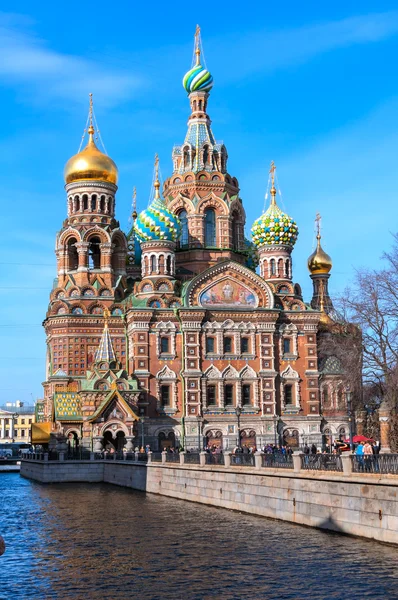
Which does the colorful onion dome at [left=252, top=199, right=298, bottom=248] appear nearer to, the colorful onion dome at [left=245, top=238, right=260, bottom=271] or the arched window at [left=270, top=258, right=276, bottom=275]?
the arched window at [left=270, top=258, right=276, bottom=275]

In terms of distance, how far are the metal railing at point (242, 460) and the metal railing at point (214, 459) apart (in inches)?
57.8

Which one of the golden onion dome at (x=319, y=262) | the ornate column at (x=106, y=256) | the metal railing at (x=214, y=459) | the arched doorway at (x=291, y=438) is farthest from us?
the golden onion dome at (x=319, y=262)

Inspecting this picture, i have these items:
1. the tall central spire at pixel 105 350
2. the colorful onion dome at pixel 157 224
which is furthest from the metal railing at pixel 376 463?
the colorful onion dome at pixel 157 224

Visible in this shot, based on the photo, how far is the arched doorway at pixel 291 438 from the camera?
52.6 m

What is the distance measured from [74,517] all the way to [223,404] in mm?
23577

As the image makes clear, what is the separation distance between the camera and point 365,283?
33094 millimetres

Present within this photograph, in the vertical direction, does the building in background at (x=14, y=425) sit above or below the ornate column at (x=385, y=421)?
above

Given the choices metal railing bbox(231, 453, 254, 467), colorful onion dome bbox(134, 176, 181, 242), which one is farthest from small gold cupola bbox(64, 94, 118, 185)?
metal railing bbox(231, 453, 254, 467)

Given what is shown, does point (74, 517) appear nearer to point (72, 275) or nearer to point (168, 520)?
point (168, 520)

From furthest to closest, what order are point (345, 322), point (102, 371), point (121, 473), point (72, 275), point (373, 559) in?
point (72, 275) < point (102, 371) < point (121, 473) < point (345, 322) < point (373, 559)

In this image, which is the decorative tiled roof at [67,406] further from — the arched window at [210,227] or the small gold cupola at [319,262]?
the small gold cupola at [319,262]

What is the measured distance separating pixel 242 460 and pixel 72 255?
3052cm

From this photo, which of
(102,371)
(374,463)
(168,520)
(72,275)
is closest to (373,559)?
(374,463)

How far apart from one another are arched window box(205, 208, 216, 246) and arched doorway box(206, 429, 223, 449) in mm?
13554
